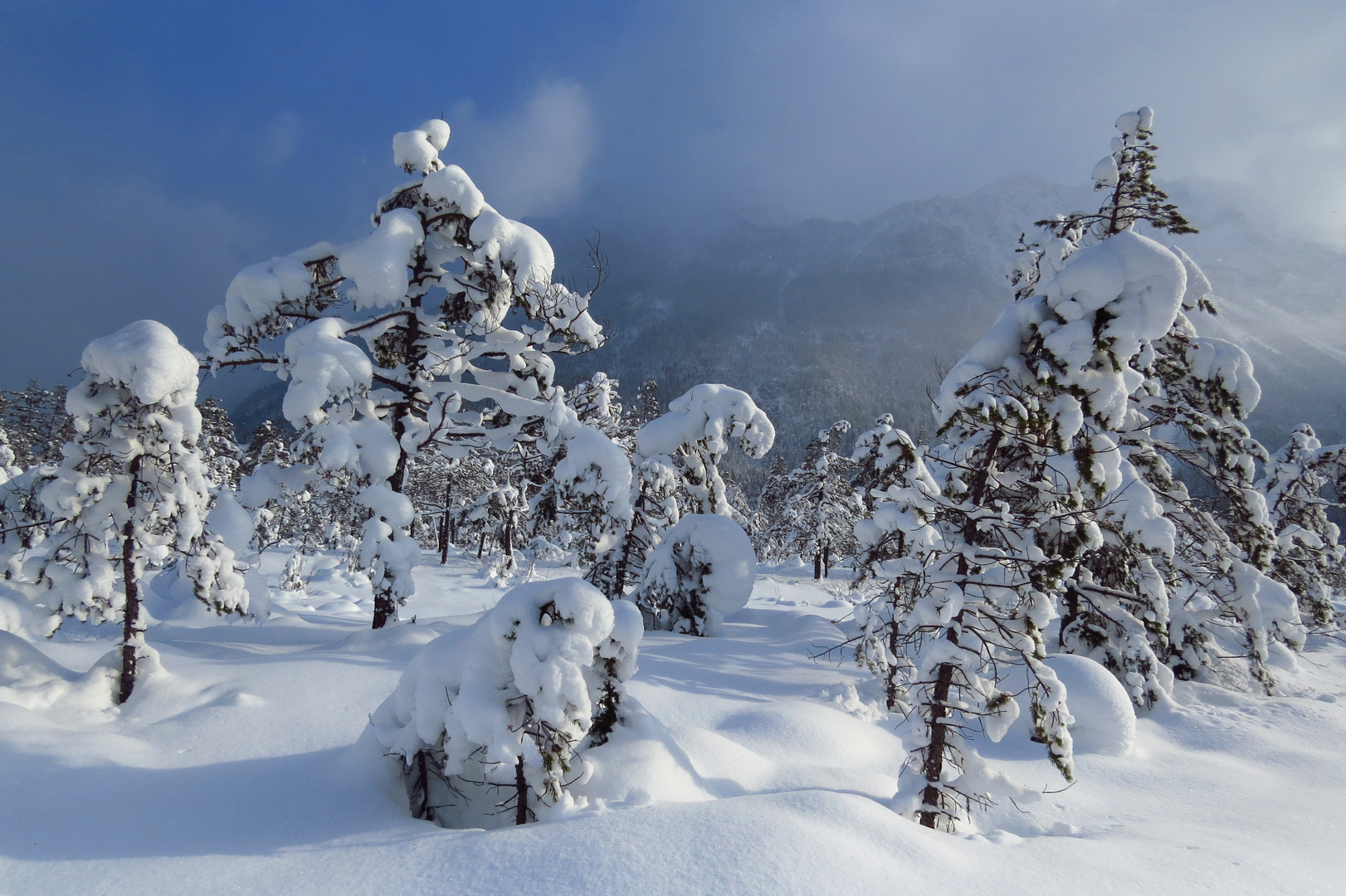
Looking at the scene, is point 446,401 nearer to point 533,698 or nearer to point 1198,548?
point 533,698

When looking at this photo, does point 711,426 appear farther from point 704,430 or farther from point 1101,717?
point 1101,717

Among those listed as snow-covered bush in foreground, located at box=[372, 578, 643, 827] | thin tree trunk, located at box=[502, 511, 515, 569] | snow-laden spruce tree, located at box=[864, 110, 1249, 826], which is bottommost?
thin tree trunk, located at box=[502, 511, 515, 569]

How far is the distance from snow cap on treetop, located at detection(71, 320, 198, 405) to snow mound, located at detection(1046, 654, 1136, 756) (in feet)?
36.1

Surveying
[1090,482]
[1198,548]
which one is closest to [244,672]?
[1090,482]

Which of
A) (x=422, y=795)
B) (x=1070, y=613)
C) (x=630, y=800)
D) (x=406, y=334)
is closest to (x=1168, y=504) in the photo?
(x=1070, y=613)

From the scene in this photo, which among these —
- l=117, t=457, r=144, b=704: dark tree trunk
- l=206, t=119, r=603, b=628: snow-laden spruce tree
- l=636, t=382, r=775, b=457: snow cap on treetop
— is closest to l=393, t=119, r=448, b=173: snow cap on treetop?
l=206, t=119, r=603, b=628: snow-laden spruce tree

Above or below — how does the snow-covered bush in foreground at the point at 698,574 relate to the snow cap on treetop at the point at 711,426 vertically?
below

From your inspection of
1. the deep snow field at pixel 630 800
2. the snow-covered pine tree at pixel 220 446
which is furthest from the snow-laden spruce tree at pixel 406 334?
the snow-covered pine tree at pixel 220 446

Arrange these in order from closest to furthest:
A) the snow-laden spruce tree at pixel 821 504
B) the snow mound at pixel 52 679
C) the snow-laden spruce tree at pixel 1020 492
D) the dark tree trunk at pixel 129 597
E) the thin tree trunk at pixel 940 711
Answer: the snow-laden spruce tree at pixel 1020 492 → the thin tree trunk at pixel 940 711 → the snow mound at pixel 52 679 → the dark tree trunk at pixel 129 597 → the snow-laden spruce tree at pixel 821 504

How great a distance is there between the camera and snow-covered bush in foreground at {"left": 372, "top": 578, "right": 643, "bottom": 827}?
4.05 m

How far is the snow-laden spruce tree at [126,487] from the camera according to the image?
225 inches

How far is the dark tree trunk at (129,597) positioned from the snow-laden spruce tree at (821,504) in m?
28.4

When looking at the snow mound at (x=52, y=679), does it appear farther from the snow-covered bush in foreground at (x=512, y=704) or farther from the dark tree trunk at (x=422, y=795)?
the dark tree trunk at (x=422, y=795)

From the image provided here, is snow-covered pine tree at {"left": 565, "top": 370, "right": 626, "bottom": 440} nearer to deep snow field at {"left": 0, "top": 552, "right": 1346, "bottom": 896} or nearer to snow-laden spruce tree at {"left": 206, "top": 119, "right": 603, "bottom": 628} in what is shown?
snow-laden spruce tree at {"left": 206, "top": 119, "right": 603, "bottom": 628}
